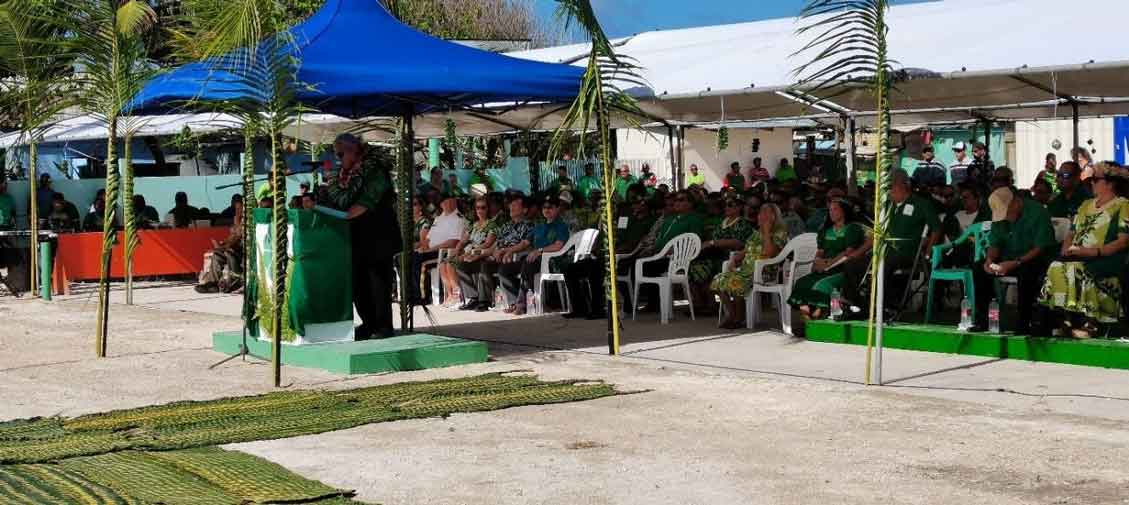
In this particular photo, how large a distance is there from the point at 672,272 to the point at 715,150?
76.8 ft

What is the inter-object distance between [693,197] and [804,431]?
7.79m

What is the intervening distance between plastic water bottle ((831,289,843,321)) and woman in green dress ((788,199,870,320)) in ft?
0.24

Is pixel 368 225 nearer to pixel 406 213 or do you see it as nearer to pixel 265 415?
pixel 406 213

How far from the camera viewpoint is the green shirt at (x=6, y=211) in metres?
22.3

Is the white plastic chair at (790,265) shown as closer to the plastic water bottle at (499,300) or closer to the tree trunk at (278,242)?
the plastic water bottle at (499,300)

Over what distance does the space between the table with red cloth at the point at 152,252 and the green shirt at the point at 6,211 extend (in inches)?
73.3

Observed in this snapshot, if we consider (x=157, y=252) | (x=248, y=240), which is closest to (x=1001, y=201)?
(x=248, y=240)

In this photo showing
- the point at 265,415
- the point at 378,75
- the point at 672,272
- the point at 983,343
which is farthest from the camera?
the point at 672,272

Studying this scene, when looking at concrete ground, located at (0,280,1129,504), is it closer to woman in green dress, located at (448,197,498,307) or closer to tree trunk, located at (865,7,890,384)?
tree trunk, located at (865,7,890,384)

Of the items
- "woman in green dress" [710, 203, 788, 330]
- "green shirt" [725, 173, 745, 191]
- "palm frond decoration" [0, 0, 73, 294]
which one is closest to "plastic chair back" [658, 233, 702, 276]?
"woman in green dress" [710, 203, 788, 330]

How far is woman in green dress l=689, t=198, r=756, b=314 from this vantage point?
14.7 m

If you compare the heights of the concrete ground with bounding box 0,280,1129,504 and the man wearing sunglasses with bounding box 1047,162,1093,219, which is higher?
the man wearing sunglasses with bounding box 1047,162,1093,219

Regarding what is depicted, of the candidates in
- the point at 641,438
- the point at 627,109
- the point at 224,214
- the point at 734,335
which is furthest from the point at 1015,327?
the point at 224,214

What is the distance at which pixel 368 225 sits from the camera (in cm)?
1223
